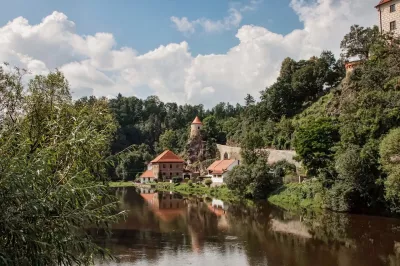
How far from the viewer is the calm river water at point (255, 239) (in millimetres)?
17244

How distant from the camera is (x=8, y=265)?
5.42 metres

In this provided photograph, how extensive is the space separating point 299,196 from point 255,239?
1316 centimetres

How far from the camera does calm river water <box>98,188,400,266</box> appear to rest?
1724cm

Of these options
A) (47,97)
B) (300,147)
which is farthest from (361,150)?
(47,97)

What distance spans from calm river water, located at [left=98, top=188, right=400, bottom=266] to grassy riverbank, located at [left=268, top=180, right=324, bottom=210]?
2404 mm

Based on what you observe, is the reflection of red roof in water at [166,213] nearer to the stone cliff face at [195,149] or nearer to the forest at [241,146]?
the forest at [241,146]

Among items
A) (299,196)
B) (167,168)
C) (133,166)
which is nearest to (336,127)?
(299,196)

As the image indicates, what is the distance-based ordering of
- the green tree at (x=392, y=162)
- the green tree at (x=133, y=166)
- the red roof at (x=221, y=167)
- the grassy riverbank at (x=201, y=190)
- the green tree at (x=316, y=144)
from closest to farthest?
the green tree at (x=392, y=162)
the green tree at (x=316, y=144)
the grassy riverbank at (x=201, y=190)
the red roof at (x=221, y=167)
the green tree at (x=133, y=166)

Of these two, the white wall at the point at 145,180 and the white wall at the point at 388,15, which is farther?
the white wall at the point at 145,180

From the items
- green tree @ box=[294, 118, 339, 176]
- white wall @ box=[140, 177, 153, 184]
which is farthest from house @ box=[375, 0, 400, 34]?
white wall @ box=[140, 177, 153, 184]

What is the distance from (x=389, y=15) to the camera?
38750mm

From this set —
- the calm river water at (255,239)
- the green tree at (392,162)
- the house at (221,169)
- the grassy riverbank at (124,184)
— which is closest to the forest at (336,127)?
the green tree at (392,162)

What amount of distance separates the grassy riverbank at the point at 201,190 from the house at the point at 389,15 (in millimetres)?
22364

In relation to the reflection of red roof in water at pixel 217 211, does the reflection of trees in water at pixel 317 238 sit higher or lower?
lower
